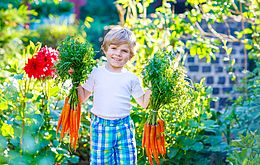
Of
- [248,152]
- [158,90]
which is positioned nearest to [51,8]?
[158,90]

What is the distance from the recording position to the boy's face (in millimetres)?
3357

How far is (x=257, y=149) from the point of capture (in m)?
3.38

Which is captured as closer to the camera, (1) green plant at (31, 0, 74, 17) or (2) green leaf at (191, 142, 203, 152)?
(2) green leaf at (191, 142, 203, 152)

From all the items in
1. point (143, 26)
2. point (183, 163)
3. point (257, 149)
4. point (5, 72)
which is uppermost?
point (143, 26)

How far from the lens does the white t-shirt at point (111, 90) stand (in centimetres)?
338

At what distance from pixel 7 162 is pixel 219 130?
1512 mm

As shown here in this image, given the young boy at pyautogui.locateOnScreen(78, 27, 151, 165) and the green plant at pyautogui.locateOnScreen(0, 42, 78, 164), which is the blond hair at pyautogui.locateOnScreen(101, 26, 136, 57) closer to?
the young boy at pyautogui.locateOnScreen(78, 27, 151, 165)

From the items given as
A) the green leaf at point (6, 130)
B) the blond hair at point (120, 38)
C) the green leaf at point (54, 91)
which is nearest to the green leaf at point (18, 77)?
the green leaf at point (54, 91)

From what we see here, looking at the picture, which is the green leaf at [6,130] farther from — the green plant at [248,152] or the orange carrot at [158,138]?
the green plant at [248,152]

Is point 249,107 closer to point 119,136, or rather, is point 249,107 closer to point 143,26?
point 143,26

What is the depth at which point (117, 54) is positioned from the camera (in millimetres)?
3352

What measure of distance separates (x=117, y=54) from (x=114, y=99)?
Result: 9.2 inches

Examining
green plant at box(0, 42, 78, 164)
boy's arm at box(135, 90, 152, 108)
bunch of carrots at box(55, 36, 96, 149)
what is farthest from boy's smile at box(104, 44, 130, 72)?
green plant at box(0, 42, 78, 164)

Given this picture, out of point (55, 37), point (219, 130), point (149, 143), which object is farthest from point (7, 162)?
point (55, 37)
